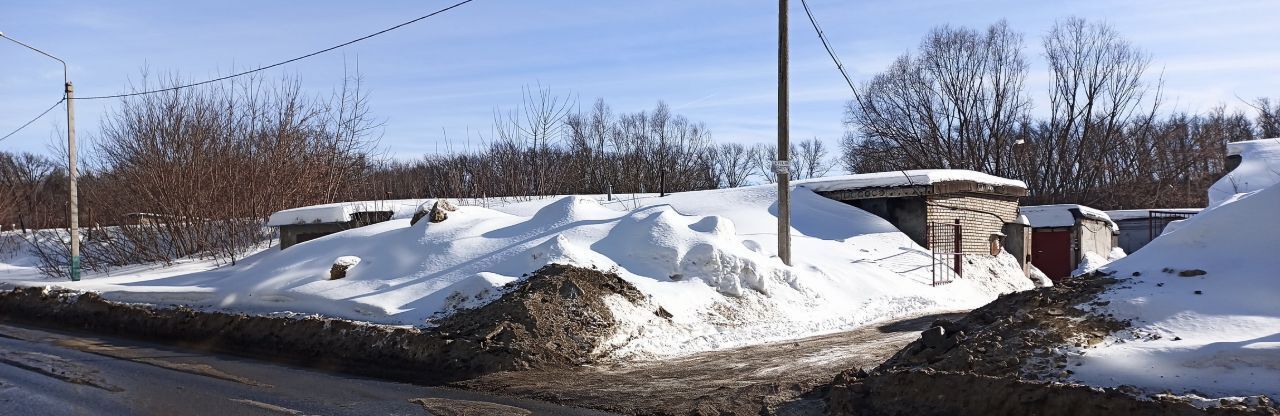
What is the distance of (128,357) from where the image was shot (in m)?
11.5

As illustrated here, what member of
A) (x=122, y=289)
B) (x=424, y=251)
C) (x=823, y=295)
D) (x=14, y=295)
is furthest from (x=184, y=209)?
(x=823, y=295)

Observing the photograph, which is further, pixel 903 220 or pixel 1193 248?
pixel 903 220

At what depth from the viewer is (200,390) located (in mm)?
8961

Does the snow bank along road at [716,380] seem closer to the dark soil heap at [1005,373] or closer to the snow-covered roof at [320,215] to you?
the dark soil heap at [1005,373]

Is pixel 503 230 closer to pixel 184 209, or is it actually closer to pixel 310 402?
pixel 310 402

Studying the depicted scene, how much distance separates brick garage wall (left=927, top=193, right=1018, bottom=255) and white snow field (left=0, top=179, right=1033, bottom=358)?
2.66 m

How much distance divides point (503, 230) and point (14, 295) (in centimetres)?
1081

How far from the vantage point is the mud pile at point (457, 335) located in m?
10.4

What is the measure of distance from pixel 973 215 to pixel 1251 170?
1739 cm

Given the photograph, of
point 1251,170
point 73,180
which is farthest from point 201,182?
point 1251,170

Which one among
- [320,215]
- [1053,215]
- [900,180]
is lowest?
[1053,215]

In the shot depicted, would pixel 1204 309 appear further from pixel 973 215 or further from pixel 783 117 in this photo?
pixel 973 215

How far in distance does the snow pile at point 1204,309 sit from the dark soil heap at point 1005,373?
0.24 metres

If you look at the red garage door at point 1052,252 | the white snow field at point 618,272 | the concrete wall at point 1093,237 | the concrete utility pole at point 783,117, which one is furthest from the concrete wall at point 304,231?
the concrete wall at point 1093,237
